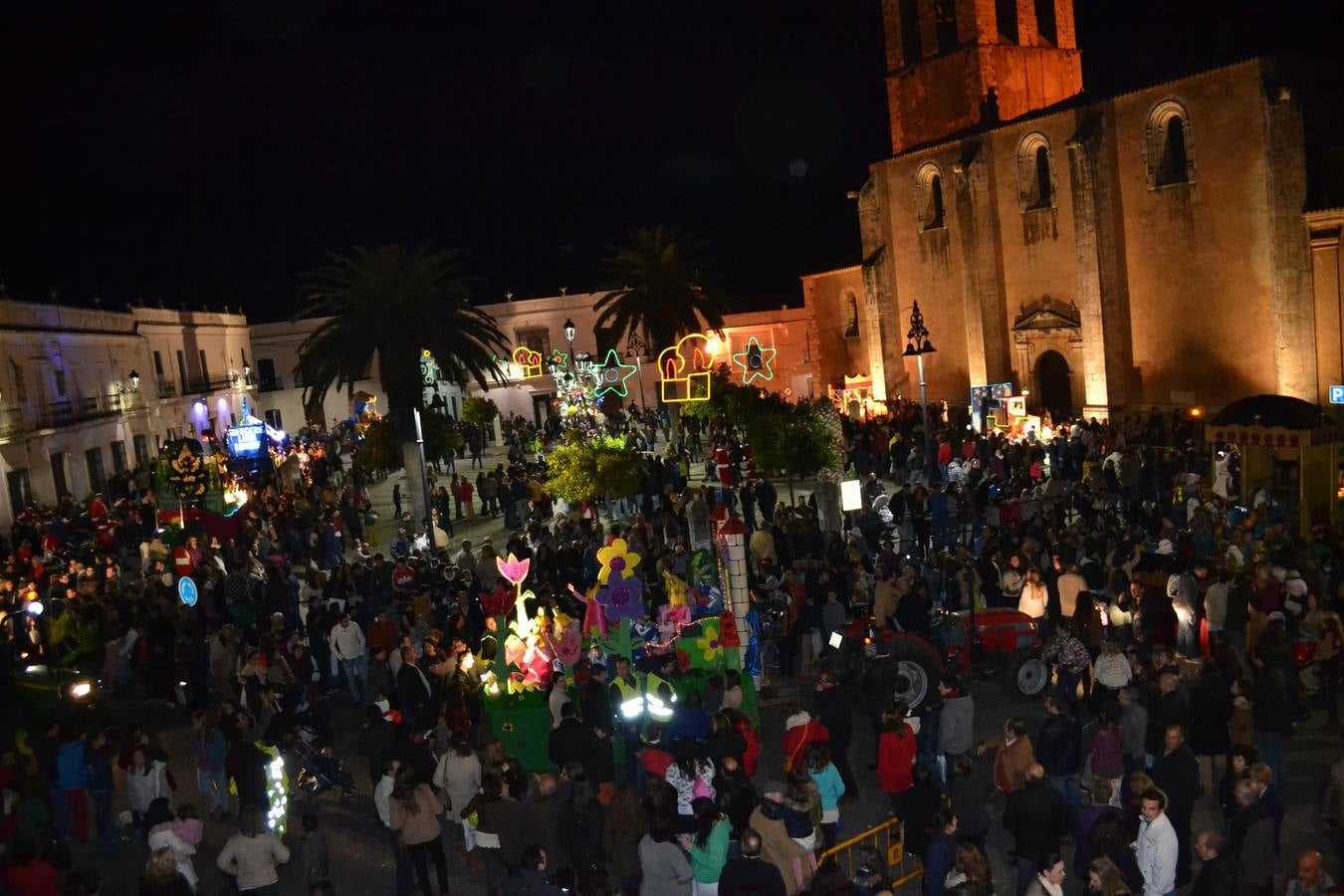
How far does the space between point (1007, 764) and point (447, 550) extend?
16.9m

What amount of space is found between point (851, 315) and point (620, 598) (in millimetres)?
37593

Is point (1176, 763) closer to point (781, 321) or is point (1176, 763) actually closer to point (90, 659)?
point (90, 659)

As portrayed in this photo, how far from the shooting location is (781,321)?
179ft

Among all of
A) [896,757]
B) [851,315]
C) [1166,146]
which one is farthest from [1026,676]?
[851,315]

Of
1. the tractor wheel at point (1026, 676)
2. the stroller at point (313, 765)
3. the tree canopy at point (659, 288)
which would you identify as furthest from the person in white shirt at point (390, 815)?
the tree canopy at point (659, 288)

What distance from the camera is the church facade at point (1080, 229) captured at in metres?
26.0

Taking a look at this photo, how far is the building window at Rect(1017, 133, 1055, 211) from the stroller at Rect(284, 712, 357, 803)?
27.6 meters

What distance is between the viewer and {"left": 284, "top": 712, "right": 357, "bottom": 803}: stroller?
11.2 metres

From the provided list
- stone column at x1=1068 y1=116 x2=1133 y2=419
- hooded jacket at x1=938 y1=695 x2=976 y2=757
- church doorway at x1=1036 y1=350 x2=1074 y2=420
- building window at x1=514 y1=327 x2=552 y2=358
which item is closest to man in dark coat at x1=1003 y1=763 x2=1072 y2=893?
hooded jacket at x1=938 y1=695 x2=976 y2=757

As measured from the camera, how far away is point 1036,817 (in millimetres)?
7551

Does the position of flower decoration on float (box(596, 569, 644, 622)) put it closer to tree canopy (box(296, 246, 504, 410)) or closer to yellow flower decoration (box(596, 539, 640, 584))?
yellow flower decoration (box(596, 539, 640, 584))

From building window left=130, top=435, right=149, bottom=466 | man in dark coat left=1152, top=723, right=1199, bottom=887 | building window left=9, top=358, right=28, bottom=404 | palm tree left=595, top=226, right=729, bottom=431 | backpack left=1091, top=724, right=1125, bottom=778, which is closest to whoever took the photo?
man in dark coat left=1152, top=723, right=1199, bottom=887

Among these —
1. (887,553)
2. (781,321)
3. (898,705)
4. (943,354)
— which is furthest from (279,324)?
(898,705)

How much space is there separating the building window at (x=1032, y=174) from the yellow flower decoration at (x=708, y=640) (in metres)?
25.0
